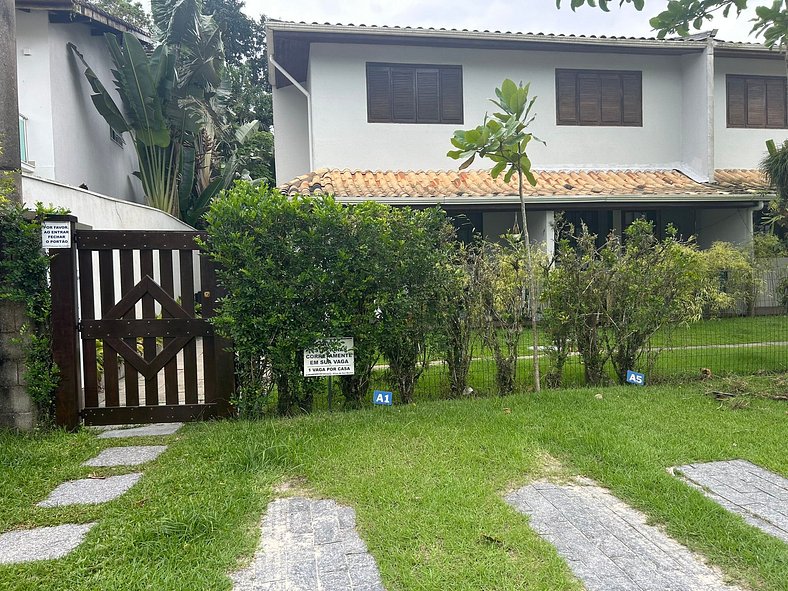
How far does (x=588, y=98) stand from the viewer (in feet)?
44.7

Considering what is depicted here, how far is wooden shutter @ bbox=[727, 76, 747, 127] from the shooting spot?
14.2m

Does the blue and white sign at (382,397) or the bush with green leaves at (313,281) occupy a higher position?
the bush with green leaves at (313,281)

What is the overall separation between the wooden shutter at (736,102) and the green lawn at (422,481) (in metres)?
11.1

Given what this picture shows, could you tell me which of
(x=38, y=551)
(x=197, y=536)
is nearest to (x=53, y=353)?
(x=38, y=551)

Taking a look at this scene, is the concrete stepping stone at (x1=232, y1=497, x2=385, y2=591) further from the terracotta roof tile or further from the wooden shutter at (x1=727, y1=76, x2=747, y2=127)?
the wooden shutter at (x1=727, y1=76, x2=747, y2=127)


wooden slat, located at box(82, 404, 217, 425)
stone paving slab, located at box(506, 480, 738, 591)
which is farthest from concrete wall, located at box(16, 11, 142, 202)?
stone paving slab, located at box(506, 480, 738, 591)

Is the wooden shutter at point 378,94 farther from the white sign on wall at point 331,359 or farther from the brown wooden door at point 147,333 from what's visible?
the white sign on wall at point 331,359

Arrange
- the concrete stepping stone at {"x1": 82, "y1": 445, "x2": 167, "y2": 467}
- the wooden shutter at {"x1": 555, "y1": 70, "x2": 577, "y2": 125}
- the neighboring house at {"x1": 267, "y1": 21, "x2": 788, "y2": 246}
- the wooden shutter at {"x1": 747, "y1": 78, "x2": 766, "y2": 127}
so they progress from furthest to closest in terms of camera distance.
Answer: the wooden shutter at {"x1": 747, "y1": 78, "x2": 766, "y2": 127}, the wooden shutter at {"x1": 555, "y1": 70, "x2": 577, "y2": 125}, the neighboring house at {"x1": 267, "y1": 21, "x2": 788, "y2": 246}, the concrete stepping stone at {"x1": 82, "y1": 445, "x2": 167, "y2": 467}

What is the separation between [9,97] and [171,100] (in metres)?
9.73

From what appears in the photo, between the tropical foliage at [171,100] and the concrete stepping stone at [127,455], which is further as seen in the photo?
the tropical foliage at [171,100]

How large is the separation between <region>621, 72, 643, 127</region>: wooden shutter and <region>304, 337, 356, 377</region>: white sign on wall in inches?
448

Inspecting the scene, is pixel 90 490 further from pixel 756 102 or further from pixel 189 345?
pixel 756 102

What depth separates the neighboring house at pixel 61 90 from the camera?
34.4 feet

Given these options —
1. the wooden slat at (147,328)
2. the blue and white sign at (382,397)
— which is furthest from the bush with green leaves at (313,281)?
the wooden slat at (147,328)
